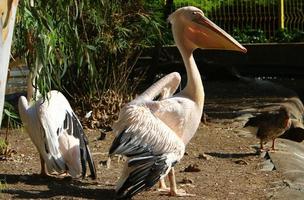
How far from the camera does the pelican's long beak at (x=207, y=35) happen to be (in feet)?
21.0

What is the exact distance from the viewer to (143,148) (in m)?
5.70

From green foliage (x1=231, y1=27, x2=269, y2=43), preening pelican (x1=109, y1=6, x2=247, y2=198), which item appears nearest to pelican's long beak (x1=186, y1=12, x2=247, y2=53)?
preening pelican (x1=109, y1=6, x2=247, y2=198)

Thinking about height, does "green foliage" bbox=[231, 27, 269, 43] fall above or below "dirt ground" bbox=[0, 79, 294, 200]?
below

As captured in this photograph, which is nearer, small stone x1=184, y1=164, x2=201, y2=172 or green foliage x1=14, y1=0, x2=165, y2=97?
small stone x1=184, y1=164, x2=201, y2=172

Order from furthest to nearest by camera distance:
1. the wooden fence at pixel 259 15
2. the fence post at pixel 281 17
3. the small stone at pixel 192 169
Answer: the wooden fence at pixel 259 15
the fence post at pixel 281 17
the small stone at pixel 192 169

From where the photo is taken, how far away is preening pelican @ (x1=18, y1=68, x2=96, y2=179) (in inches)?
250

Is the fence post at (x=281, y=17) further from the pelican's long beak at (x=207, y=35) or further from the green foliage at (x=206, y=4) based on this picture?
the pelican's long beak at (x=207, y=35)

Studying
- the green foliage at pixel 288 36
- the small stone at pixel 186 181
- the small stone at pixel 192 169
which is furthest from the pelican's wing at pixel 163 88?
the green foliage at pixel 288 36

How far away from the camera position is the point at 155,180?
550cm

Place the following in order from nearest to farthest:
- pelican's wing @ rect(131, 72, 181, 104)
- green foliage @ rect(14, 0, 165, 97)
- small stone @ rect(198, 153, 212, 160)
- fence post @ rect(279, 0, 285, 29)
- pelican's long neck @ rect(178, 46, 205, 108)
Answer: pelican's long neck @ rect(178, 46, 205, 108), pelican's wing @ rect(131, 72, 181, 104), small stone @ rect(198, 153, 212, 160), green foliage @ rect(14, 0, 165, 97), fence post @ rect(279, 0, 285, 29)

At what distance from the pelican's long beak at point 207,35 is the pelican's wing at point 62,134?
136 cm

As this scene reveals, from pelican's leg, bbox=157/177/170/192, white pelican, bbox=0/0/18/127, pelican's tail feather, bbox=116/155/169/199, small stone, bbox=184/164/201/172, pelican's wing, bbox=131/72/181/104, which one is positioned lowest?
small stone, bbox=184/164/201/172

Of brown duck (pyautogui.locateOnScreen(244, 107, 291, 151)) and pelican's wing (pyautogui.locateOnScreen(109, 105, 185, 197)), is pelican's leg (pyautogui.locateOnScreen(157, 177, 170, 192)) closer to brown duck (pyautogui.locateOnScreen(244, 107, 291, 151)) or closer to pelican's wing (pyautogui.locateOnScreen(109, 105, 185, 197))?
pelican's wing (pyautogui.locateOnScreen(109, 105, 185, 197))

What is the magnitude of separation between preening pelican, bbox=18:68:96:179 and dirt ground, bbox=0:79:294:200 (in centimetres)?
18
